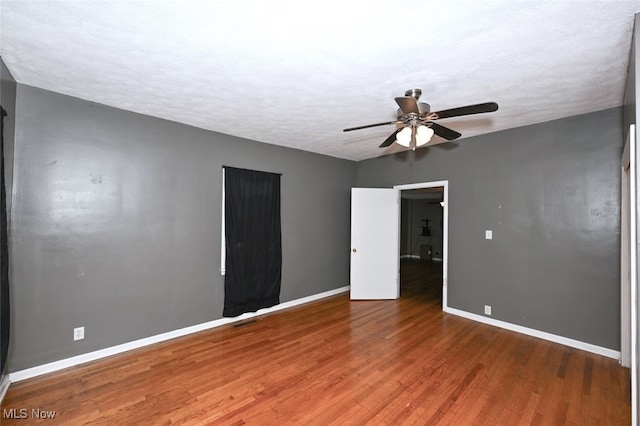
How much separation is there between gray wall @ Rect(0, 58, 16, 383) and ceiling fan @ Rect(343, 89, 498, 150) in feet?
9.50

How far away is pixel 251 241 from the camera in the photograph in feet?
13.0

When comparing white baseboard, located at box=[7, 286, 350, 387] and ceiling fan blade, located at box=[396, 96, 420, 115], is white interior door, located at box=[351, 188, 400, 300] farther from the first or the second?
ceiling fan blade, located at box=[396, 96, 420, 115]

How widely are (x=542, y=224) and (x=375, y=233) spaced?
2.37 metres

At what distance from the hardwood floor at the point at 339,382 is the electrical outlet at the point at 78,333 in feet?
0.98

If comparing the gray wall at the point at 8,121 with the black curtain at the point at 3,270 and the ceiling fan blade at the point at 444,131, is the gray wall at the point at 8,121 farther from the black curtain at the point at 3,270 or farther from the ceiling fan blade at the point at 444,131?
the ceiling fan blade at the point at 444,131

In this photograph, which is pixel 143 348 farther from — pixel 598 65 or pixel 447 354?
pixel 598 65

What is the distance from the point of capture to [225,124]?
3.42m

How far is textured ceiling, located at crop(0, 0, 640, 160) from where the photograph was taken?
1.55 m

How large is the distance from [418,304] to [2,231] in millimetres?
4983

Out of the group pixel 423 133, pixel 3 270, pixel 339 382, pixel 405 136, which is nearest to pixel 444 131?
pixel 423 133

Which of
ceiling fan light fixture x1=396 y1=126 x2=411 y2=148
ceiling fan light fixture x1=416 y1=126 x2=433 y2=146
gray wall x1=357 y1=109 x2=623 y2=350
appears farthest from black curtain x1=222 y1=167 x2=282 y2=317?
gray wall x1=357 y1=109 x2=623 y2=350

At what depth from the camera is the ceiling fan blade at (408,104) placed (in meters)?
2.02

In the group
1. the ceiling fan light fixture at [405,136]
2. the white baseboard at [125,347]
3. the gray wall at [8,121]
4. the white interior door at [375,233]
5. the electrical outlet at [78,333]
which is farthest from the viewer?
the white interior door at [375,233]

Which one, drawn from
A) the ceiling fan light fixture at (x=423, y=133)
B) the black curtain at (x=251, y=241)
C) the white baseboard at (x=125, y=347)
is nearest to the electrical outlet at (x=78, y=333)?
the white baseboard at (x=125, y=347)
